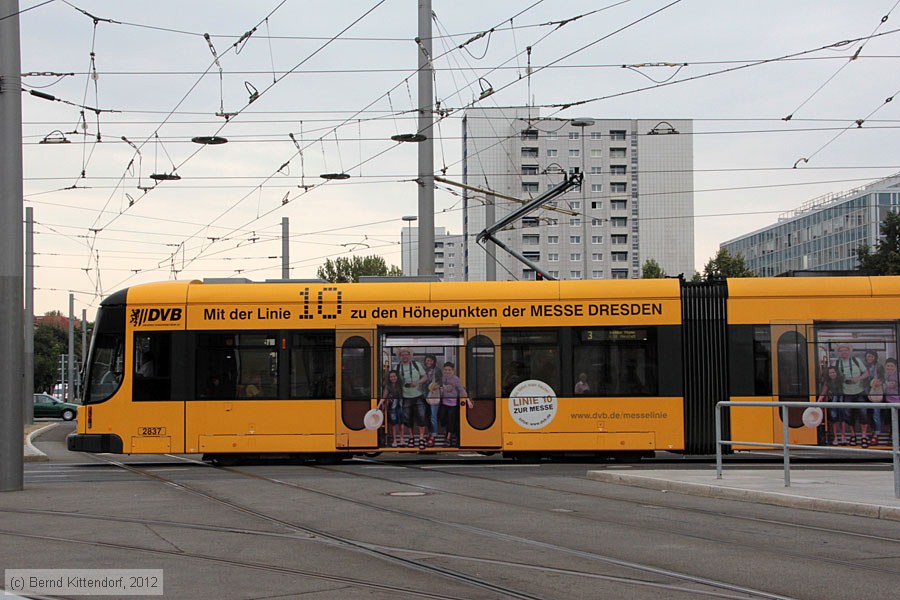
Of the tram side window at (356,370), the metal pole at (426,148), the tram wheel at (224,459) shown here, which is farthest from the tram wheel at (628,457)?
the tram wheel at (224,459)

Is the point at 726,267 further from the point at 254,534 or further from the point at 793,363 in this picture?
the point at 254,534

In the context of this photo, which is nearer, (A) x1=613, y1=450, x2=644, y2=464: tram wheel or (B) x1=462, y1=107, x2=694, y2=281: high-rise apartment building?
(A) x1=613, y1=450, x2=644, y2=464: tram wheel

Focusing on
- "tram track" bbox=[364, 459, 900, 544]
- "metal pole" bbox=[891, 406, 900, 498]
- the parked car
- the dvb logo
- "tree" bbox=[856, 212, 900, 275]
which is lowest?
the parked car

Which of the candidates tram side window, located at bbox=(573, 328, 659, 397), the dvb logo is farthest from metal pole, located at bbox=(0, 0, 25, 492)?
tram side window, located at bbox=(573, 328, 659, 397)

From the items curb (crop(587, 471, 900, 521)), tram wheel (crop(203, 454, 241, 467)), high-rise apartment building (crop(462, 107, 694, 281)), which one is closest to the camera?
curb (crop(587, 471, 900, 521))

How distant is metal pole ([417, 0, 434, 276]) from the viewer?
21.3 metres

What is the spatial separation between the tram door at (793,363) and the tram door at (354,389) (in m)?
7.23

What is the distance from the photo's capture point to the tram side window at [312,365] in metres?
18.3

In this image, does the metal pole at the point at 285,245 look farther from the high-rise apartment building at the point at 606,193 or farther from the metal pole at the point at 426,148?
the high-rise apartment building at the point at 606,193

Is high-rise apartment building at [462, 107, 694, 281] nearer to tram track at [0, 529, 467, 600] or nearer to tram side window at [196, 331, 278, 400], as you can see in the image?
tram side window at [196, 331, 278, 400]

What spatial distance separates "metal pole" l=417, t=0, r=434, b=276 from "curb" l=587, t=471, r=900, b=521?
7879mm

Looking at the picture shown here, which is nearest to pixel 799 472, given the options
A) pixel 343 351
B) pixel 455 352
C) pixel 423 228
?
pixel 455 352

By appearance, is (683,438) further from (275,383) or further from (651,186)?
(651,186)

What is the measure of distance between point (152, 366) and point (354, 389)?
Answer: 12.3 ft
